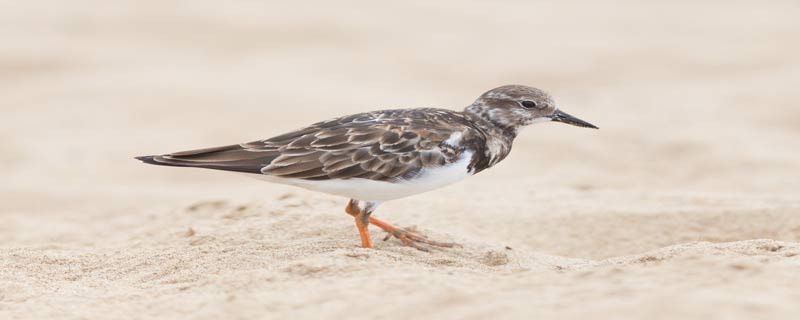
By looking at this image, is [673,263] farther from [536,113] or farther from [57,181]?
[57,181]

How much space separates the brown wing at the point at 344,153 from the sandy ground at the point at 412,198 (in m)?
0.44

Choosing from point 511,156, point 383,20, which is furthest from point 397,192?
point 383,20

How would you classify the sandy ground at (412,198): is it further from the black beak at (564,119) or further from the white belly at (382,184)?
the black beak at (564,119)

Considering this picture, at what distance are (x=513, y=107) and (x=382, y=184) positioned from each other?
1144 mm

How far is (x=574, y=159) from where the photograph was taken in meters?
9.66

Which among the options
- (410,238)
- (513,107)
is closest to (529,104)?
(513,107)

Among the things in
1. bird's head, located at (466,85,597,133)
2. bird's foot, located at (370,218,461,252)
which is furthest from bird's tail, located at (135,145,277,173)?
bird's head, located at (466,85,597,133)

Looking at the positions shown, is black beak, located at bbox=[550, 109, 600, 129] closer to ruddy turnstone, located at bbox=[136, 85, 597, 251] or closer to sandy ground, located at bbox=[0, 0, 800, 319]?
ruddy turnstone, located at bbox=[136, 85, 597, 251]

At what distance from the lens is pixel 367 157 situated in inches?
206

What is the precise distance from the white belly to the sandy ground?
324mm

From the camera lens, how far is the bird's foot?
18.1 feet

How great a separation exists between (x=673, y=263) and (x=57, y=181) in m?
6.99

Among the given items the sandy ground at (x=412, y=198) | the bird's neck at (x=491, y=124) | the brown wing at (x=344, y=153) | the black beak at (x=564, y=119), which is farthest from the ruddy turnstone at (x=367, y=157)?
the black beak at (x=564, y=119)

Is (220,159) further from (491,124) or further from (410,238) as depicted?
(491,124)
